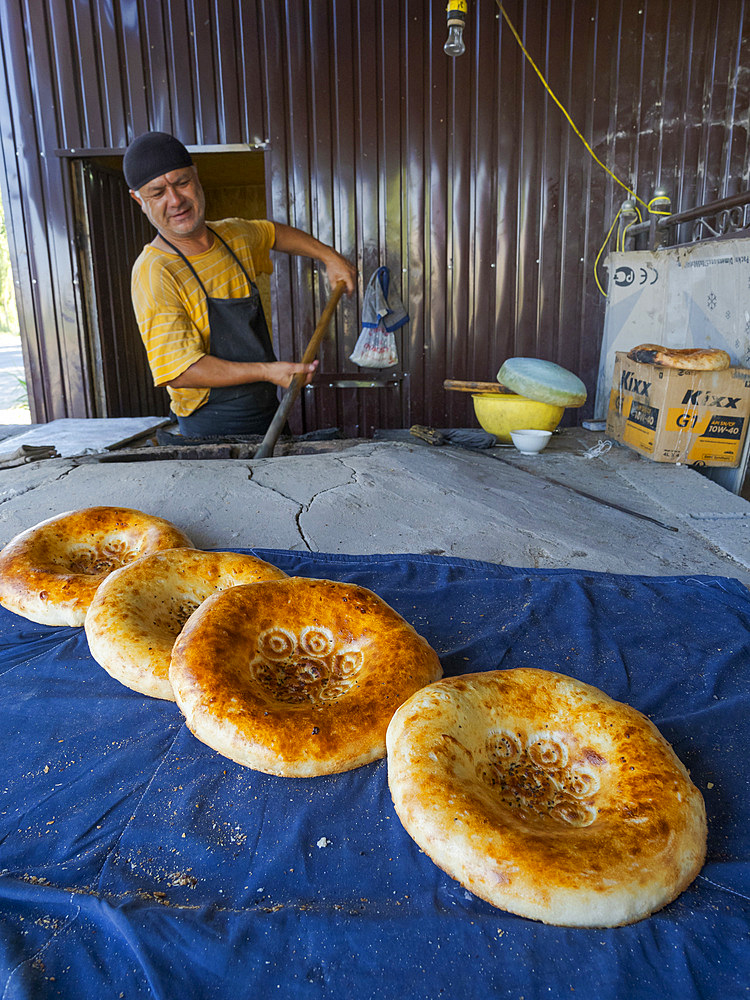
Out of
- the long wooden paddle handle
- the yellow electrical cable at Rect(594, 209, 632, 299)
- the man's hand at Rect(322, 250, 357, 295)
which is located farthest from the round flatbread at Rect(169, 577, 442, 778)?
the yellow electrical cable at Rect(594, 209, 632, 299)

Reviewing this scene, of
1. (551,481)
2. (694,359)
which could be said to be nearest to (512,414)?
(551,481)

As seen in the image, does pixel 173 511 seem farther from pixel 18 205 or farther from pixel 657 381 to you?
pixel 18 205

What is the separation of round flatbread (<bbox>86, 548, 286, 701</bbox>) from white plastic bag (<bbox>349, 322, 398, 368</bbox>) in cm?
370

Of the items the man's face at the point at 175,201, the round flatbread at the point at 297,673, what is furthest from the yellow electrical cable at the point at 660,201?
the round flatbread at the point at 297,673

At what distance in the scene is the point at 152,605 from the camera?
66.9 inches

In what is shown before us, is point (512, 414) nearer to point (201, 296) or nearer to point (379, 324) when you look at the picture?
point (379, 324)

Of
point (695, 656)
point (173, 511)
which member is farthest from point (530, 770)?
point (173, 511)

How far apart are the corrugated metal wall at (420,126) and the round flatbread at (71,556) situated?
380cm

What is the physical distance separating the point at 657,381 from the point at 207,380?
2.61 m

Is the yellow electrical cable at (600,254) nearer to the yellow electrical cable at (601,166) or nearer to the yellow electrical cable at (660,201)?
the yellow electrical cable at (601,166)

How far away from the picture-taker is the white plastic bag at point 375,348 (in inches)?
209

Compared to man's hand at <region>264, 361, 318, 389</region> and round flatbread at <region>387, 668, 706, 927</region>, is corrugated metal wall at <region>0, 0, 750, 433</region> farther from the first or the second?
round flatbread at <region>387, 668, 706, 927</region>

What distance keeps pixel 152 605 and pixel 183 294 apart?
2.58 meters

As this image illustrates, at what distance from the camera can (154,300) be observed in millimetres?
3553
